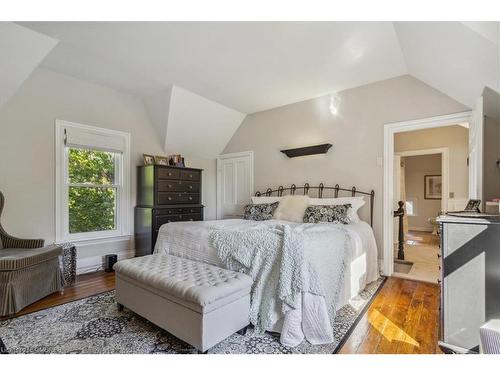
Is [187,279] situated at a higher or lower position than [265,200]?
lower

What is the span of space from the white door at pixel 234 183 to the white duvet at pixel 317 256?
2197mm

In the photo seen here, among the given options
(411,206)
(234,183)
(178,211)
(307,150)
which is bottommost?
(411,206)

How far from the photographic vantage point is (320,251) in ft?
6.74

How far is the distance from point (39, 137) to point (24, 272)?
5.53 ft

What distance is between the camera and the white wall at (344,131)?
3.24m

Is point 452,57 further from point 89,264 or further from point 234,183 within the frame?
point 89,264

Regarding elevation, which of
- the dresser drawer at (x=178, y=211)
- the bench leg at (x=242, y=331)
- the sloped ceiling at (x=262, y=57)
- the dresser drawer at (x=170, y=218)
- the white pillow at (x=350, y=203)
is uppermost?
the sloped ceiling at (x=262, y=57)

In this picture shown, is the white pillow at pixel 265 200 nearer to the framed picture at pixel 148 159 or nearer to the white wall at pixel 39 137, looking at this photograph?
the framed picture at pixel 148 159

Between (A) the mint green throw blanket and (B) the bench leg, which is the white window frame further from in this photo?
(B) the bench leg

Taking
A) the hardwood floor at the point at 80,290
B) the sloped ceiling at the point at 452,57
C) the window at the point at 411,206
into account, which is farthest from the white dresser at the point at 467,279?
the window at the point at 411,206

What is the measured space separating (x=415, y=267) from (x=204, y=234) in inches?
122

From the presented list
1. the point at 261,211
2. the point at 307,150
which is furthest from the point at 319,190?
the point at 261,211

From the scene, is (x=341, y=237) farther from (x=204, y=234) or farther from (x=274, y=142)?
(x=274, y=142)
